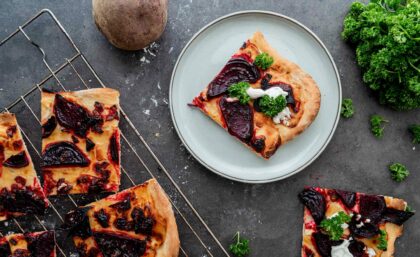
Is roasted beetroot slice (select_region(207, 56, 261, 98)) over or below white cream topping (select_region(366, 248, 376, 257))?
over

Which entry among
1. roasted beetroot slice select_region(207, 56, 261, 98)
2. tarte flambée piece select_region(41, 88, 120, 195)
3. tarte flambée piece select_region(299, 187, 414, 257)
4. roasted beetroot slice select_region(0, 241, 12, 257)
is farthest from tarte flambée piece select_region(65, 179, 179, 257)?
tarte flambée piece select_region(299, 187, 414, 257)

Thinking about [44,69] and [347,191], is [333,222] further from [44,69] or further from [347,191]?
[44,69]

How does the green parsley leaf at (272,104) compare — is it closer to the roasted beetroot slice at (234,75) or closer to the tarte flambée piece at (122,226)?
the roasted beetroot slice at (234,75)

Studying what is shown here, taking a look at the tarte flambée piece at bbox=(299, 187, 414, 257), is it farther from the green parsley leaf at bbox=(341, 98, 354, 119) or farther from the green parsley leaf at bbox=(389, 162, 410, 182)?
the green parsley leaf at bbox=(341, 98, 354, 119)

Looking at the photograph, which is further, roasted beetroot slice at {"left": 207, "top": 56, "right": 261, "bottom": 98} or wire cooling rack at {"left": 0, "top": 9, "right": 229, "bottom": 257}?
wire cooling rack at {"left": 0, "top": 9, "right": 229, "bottom": 257}

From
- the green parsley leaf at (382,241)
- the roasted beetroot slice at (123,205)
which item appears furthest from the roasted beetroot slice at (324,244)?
the roasted beetroot slice at (123,205)

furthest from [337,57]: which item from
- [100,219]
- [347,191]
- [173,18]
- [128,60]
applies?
[100,219]

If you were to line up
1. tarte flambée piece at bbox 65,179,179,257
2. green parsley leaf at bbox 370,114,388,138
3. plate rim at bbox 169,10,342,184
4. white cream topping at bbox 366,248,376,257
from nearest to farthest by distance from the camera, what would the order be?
tarte flambée piece at bbox 65,179,179,257 < plate rim at bbox 169,10,342,184 < white cream topping at bbox 366,248,376,257 < green parsley leaf at bbox 370,114,388,138
